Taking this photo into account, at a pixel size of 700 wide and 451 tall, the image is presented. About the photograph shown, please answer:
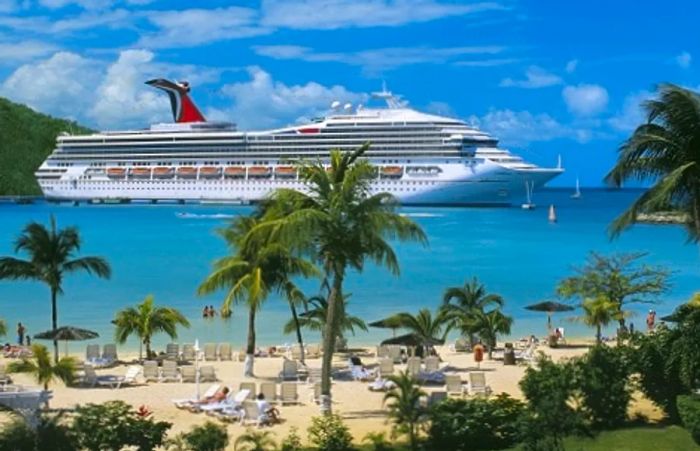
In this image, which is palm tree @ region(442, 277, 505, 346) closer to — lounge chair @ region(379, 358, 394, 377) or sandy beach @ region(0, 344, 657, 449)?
sandy beach @ region(0, 344, 657, 449)

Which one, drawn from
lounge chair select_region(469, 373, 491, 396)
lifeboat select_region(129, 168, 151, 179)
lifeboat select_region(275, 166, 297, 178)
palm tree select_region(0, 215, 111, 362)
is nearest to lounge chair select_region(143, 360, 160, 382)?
palm tree select_region(0, 215, 111, 362)

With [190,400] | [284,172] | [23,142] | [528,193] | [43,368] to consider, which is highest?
[23,142]

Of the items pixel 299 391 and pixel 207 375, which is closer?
pixel 299 391

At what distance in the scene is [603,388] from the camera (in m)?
10.9

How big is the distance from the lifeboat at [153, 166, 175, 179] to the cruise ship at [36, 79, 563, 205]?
0.33 ft

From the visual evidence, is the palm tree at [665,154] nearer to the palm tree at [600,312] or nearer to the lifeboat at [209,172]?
the palm tree at [600,312]

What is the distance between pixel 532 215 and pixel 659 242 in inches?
1280

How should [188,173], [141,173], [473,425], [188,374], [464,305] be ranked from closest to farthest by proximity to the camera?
[473,425] → [188,374] → [464,305] → [188,173] → [141,173]

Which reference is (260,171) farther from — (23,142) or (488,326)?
(488,326)

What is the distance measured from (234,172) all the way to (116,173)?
635 inches

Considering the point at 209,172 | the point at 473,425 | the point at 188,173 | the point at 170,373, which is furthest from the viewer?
the point at 188,173

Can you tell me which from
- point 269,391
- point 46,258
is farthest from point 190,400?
point 46,258

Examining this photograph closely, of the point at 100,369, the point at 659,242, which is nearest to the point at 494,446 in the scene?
the point at 100,369

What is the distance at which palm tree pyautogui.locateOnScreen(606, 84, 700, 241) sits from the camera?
39.6ft
